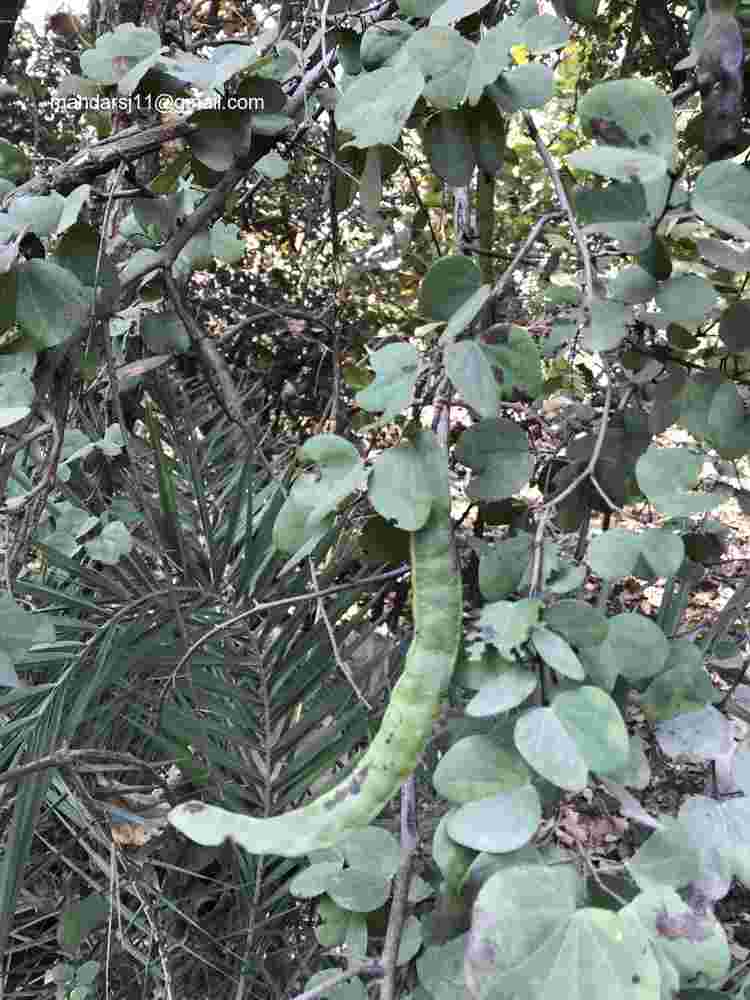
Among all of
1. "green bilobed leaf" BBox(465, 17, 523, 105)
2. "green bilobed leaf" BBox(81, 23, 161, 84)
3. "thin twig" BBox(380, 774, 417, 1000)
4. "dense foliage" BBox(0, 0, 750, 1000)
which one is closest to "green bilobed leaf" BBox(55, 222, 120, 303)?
"dense foliage" BBox(0, 0, 750, 1000)

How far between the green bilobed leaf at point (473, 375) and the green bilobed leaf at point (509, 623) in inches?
4.0

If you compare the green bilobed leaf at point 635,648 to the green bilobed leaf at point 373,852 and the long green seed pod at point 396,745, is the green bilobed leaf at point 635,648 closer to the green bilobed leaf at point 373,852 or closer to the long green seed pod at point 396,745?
the long green seed pod at point 396,745

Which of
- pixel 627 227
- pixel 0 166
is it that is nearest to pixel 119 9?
pixel 0 166

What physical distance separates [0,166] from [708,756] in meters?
0.51

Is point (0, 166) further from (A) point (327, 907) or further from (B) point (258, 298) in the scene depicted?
(B) point (258, 298)

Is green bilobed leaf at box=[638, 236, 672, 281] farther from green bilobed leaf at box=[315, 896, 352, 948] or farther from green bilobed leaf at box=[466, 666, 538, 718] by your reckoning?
green bilobed leaf at box=[315, 896, 352, 948]

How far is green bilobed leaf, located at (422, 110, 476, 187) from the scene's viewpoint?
1.63ft

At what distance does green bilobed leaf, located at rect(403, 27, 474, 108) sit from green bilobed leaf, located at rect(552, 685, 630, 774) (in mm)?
313

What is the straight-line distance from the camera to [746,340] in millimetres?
490

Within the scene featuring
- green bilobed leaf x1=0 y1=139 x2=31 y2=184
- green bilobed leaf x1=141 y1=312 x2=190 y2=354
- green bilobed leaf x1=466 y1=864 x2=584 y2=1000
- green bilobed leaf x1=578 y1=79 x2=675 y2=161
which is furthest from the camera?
green bilobed leaf x1=141 y1=312 x2=190 y2=354

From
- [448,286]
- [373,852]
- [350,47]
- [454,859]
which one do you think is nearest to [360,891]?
[373,852]

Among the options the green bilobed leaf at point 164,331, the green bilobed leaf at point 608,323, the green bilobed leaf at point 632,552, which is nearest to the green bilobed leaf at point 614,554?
the green bilobed leaf at point 632,552

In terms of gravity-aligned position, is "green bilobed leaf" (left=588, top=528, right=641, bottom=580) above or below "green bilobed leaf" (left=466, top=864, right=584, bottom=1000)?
above

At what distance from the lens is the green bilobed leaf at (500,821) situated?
331mm
